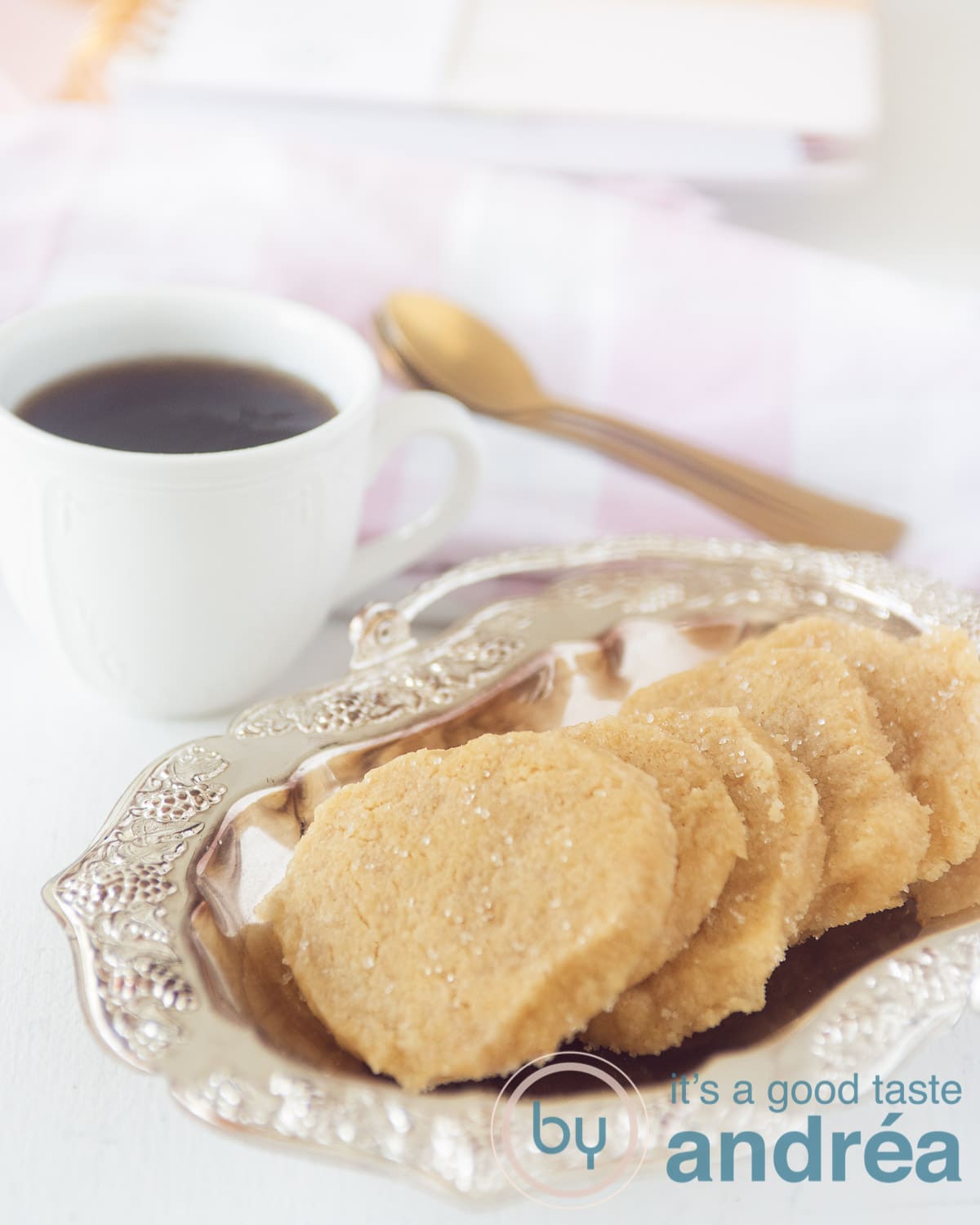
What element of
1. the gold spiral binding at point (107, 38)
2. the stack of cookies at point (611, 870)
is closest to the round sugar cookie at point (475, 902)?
the stack of cookies at point (611, 870)

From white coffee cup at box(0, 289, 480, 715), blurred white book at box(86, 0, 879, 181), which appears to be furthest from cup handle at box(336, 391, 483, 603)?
blurred white book at box(86, 0, 879, 181)

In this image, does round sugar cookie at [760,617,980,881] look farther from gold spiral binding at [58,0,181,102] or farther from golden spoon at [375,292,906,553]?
gold spiral binding at [58,0,181,102]

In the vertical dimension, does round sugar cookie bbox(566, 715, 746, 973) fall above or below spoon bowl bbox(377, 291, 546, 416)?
below

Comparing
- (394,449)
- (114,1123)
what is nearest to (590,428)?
(394,449)

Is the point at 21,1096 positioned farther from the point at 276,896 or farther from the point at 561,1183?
the point at 561,1183

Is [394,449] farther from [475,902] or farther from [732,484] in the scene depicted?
[475,902]

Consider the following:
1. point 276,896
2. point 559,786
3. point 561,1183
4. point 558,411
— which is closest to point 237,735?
point 276,896
